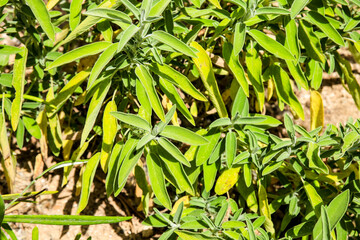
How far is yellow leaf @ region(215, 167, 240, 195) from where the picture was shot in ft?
5.41

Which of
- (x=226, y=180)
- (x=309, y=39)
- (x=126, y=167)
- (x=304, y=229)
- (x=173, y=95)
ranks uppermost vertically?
(x=309, y=39)

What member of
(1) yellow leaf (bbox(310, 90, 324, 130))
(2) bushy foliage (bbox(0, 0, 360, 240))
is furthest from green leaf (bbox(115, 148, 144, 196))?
(1) yellow leaf (bbox(310, 90, 324, 130))

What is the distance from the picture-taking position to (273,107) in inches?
98.4

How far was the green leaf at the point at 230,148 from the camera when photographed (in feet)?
5.00

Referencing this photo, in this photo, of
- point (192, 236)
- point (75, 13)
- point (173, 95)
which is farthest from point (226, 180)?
point (75, 13)

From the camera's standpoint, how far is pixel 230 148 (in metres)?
1.55

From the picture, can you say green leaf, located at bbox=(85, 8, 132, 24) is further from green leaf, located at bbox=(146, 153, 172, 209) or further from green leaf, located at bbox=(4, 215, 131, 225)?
green leaf, located at bbox=(4, 215, 131, 225)

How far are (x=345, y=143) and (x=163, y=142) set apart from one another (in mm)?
660

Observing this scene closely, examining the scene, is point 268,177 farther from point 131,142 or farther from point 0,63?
point 0,63

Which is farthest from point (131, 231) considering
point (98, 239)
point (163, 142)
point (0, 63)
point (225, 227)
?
point (0, 63)

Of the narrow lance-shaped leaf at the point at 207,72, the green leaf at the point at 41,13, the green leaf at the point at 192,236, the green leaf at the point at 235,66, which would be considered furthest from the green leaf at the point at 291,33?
the green leaf at the point at 41,13

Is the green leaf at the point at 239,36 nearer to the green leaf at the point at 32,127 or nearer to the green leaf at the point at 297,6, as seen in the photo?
the green leaf at the point at 297,6

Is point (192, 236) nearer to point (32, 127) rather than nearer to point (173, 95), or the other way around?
point (173, 95)

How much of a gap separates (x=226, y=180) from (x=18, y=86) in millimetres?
908
